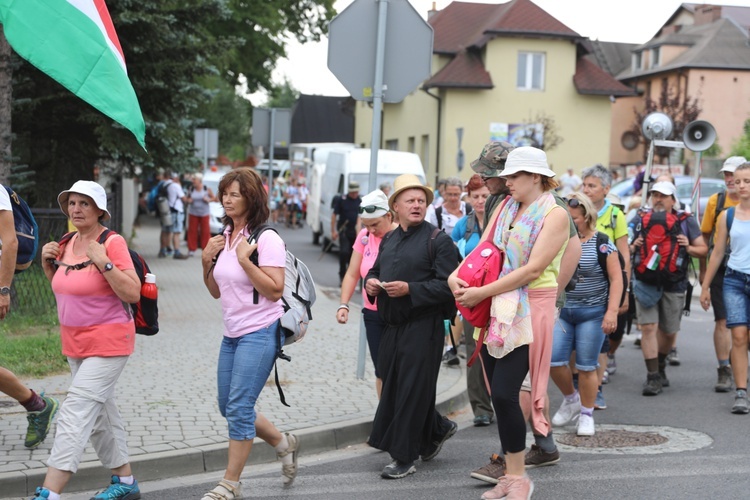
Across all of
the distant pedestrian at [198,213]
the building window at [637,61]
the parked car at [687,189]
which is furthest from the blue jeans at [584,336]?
the building window at [637,61]

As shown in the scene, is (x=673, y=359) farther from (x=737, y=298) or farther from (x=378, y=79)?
(x=378, y=79)

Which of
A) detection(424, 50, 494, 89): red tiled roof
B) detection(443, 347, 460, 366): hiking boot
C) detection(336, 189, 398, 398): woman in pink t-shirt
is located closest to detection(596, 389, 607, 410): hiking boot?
detection(443, 347, 460, 366): hiking boot

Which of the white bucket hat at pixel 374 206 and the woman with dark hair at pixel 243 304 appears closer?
the woman with dark hair at pixel 243 304

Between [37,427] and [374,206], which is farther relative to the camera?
[374,206]

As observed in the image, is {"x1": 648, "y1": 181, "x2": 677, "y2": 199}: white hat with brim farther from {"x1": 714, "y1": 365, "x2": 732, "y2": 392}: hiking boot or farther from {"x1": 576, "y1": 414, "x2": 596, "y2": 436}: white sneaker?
{"x1": 576, "y1": 414, "x2": 596, "y2": 436}: white sneaker

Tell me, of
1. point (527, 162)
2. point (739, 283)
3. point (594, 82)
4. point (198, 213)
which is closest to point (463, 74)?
point (594, 82)

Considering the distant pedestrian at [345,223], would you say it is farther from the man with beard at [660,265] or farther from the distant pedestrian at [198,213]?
the man with beard at [660,265]

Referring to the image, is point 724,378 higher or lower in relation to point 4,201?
lower

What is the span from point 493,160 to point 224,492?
2526 millimetres

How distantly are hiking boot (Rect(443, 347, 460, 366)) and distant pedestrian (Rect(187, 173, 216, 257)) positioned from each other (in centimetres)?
1279

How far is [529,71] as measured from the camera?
153ft

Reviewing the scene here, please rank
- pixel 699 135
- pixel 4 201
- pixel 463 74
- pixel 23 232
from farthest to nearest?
pixel 463 74 → pixel 699 135 → pixel 23 232 → pixel 4 201

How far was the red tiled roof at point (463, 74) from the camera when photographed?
148 ft

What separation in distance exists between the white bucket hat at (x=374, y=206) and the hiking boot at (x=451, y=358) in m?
3.48
